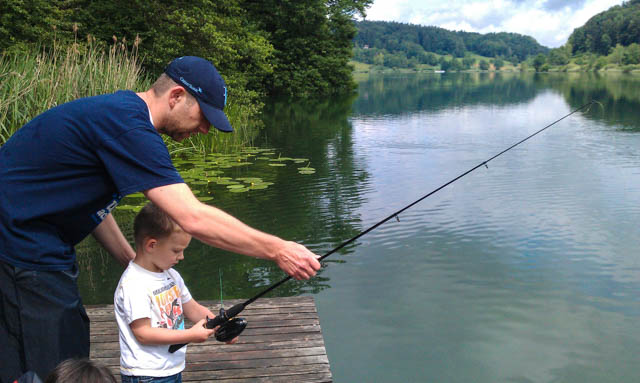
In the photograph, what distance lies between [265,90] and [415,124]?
14662 millimetres

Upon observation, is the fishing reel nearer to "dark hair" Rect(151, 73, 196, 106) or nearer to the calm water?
"dark hair" Rect(151, 73, 196, 106)

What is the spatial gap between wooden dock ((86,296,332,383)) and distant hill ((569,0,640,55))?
11990 cm

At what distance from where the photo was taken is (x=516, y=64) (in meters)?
138

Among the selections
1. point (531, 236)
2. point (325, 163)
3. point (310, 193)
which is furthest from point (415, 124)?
point (531, 236)

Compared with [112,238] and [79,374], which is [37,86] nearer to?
[112,238]

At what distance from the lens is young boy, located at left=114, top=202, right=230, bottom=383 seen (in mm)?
1986

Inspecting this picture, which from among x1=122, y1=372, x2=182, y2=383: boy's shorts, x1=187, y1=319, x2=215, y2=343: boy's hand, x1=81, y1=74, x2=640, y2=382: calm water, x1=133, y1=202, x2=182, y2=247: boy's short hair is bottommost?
x1=81, y1=74, x2=640, y2=382: calm water

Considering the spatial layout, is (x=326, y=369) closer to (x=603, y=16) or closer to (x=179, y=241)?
(x=179, y=241)

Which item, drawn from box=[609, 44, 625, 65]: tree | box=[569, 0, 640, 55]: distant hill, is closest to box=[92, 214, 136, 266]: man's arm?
box=[609, 44, 625, 65]: tree

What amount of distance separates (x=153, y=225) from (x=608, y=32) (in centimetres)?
12795

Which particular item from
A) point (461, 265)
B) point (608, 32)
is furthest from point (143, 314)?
point (608, 32)

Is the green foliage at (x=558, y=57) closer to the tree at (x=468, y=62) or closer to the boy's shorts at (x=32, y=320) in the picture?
the tree at (x=468, y=62)

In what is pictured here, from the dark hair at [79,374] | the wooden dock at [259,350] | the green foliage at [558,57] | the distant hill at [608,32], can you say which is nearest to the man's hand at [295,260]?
the dark hair at [79,374]

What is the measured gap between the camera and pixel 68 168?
1.75 metres
